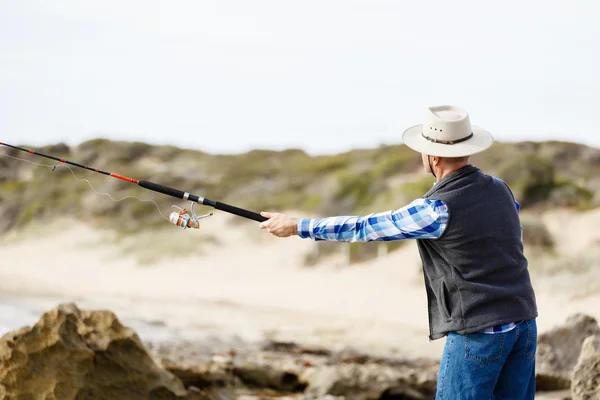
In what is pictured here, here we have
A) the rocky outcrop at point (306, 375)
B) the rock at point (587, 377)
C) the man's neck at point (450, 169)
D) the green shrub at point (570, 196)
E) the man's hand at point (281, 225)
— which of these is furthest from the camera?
the green shrub at point (570, 196)

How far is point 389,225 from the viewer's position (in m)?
3.05

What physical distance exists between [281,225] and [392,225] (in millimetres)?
500

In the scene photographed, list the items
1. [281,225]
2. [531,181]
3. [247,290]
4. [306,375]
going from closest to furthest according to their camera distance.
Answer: [281,225] < [306,375] < [247,290] < [531,181]

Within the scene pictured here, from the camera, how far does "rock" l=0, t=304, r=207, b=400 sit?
430cm

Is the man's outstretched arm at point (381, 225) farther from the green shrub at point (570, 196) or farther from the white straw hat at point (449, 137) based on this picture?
the green shrub at point (570, 196)

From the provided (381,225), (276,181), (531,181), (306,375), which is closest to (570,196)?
(531,181)

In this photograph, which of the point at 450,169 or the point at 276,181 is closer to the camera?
the point at 450,169

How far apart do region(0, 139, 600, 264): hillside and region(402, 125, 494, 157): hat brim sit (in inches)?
390

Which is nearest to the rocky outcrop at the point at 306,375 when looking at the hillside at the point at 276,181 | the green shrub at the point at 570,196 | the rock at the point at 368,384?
the rock at the point at 368,384

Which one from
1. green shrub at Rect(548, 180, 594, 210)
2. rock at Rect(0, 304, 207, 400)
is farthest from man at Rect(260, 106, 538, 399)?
green shrub at Rect(548, 180, 594, 210)

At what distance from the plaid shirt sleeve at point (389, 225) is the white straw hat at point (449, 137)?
0.21 meters

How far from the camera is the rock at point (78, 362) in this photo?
4301mm

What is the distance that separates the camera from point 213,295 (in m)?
15.1

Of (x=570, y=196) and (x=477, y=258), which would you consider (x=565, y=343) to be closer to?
(x=477, y=258)
